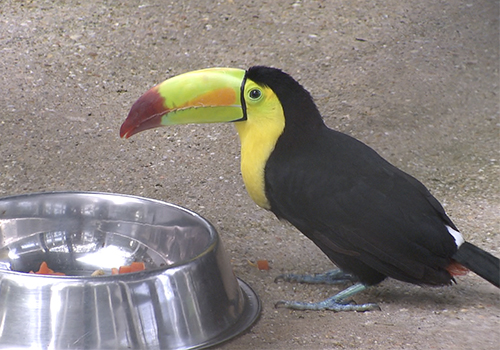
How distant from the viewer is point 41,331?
7.41 feet

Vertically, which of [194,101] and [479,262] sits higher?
[194,101]

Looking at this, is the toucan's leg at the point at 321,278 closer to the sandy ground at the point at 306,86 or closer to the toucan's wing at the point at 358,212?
the sandy ground at the point at 306,86

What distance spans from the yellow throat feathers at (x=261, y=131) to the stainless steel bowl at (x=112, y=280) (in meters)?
0.27

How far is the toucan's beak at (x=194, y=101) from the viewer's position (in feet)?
8.90

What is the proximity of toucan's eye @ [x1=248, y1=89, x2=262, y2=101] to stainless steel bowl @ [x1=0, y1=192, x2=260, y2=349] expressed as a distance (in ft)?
1.67

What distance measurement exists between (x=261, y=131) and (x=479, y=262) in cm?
94

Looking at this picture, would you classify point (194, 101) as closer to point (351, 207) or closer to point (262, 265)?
point (351, 207)

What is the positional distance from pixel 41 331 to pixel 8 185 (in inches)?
63.4

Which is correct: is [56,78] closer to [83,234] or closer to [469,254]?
[83,234]

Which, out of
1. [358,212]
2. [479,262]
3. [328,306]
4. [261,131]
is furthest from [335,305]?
[261,131]

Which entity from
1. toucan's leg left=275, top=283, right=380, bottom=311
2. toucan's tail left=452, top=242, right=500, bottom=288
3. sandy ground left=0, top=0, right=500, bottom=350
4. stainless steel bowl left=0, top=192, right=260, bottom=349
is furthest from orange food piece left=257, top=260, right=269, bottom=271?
toucan's tail left=452, top=242, right=500, bottom=288

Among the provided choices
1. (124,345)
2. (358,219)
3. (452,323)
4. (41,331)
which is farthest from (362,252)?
(41,331)

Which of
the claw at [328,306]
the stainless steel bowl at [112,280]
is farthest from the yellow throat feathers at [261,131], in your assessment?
the claw at [328,306]

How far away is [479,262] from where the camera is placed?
106 inches
